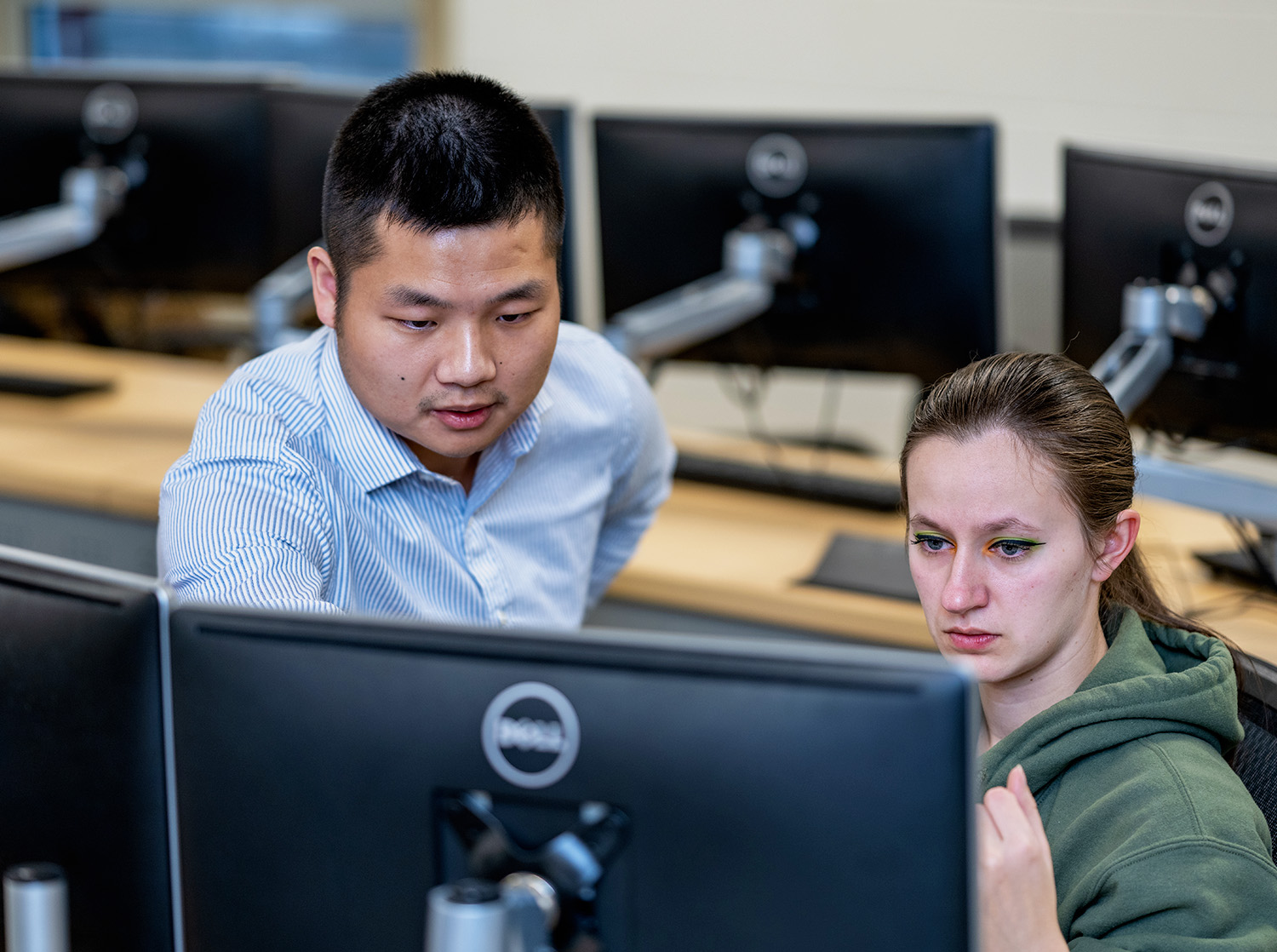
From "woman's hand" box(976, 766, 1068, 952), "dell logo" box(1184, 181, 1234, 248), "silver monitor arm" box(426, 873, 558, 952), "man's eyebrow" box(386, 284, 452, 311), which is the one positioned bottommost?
"woman's hand" box(976, 766, 1068, 952)

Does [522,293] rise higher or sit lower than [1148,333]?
higher

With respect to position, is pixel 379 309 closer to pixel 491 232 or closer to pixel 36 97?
pixel 491 232

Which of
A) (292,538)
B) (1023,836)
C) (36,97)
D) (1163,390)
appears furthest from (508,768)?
(36,97)

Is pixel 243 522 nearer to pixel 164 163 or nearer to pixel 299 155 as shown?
pixel 299 155

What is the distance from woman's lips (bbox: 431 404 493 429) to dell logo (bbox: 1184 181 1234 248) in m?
1.05

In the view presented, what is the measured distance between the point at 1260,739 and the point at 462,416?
28.6 inches

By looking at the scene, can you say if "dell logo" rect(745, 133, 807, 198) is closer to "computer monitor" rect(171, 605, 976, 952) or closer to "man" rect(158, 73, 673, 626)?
"man" rect(158, 73, 673, 626)

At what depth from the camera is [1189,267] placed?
182 centimetres

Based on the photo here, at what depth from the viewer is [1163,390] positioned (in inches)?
74.5

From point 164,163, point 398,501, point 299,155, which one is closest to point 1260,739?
point 398,501

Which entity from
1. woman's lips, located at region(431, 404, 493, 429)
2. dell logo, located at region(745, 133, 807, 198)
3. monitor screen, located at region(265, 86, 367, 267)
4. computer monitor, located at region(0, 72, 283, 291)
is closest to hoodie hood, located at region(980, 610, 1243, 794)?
woman's lips, located at region(431, 404, 493, 429)

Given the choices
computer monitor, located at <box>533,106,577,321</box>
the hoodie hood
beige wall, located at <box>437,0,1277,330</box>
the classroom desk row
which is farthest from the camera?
beige wall, located at <box>437,0,1277,330</box>

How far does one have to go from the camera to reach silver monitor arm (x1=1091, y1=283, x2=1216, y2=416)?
1802mm

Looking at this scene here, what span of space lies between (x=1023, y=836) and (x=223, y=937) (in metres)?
0.46
